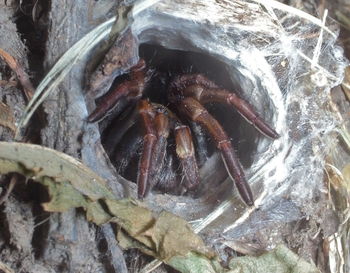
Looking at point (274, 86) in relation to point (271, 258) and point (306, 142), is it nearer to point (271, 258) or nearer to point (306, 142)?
point (306, 142)

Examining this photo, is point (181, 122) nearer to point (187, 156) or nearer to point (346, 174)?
point (187, 156)

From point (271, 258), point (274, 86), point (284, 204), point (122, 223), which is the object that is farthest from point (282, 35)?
point (122, 223)

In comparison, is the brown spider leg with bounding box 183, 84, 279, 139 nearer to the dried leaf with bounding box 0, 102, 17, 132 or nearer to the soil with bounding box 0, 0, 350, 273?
the soil with bounding box 0, 0, 350, 273

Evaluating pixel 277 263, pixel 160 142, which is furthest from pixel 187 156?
pixel 277 263

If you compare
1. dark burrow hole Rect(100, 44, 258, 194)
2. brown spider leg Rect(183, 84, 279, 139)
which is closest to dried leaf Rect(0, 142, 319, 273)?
brown spider leg Rect(183, 84, 279, 139)

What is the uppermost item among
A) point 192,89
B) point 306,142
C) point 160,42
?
point 160,42

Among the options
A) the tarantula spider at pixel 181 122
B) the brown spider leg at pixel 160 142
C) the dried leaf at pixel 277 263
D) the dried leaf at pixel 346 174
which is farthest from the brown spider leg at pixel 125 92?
the dried leaf at pixel 346 174
